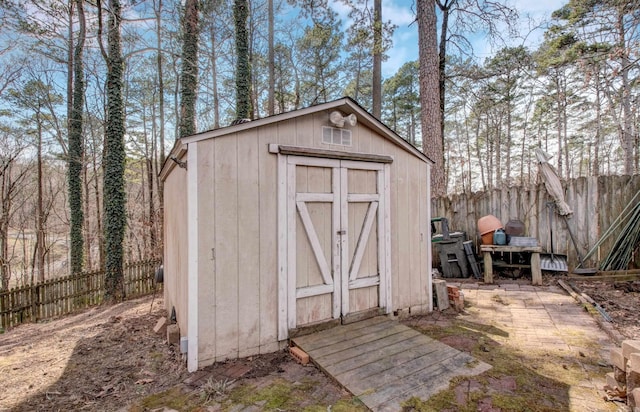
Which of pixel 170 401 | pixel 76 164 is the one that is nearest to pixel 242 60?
pixel 76 164

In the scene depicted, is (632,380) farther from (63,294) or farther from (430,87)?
(63,294)

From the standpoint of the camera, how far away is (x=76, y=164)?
9.77 metres

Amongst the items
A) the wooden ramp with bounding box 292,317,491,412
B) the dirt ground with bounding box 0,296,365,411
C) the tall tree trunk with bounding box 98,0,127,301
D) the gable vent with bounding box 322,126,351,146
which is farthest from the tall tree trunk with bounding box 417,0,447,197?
the tall tree trunk with bounding box 98,0,127,301

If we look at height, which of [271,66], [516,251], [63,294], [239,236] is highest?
[271,66]

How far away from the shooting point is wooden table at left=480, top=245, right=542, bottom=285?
545 cm

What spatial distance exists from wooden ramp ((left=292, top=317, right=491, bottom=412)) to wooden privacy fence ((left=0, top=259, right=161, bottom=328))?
5.54 metres

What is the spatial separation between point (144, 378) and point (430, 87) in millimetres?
7385

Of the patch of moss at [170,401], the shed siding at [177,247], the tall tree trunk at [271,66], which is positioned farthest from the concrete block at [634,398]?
the tall tree trunk at [271,66]

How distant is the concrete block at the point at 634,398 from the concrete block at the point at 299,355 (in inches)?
91.8

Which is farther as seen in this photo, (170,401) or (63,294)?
(63,294)

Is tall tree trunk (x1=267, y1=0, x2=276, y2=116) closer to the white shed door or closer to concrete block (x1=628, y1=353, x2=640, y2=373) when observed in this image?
the white shed door

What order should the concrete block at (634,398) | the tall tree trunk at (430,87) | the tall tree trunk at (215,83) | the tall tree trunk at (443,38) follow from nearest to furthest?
the concrete block at (634,398) → the tall tree trunk at (430,87) → the tall tree trunk at (443,38) → the tall tree trunk at (215,83)

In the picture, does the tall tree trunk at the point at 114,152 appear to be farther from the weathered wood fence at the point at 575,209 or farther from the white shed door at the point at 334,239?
the weathered wood fence at the point at 575,209

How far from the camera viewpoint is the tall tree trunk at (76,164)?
9.37 meters
